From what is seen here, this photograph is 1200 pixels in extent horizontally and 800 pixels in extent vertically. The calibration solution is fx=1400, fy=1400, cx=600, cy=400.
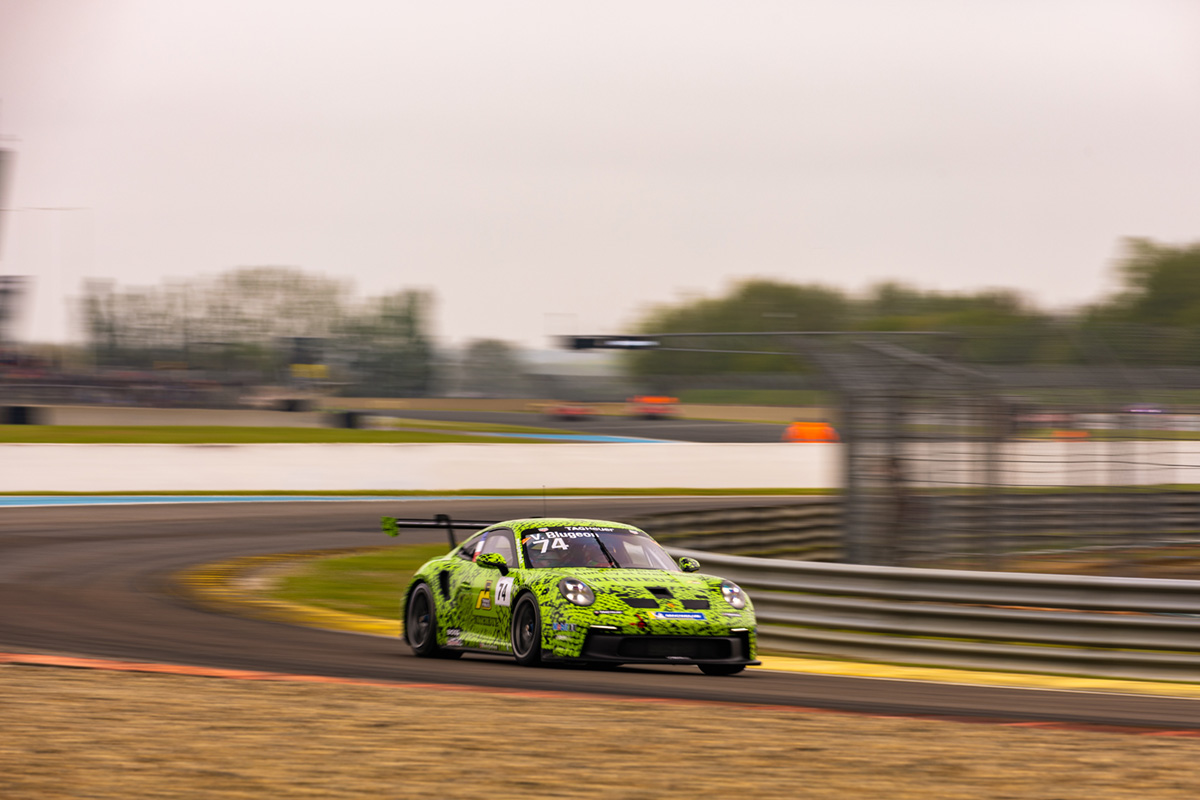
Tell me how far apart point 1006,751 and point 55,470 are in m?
21.5

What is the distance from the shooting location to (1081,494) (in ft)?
44.6

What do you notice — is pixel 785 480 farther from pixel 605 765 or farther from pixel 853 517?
pixel 605 765

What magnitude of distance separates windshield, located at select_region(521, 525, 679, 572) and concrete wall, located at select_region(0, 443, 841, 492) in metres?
16.0

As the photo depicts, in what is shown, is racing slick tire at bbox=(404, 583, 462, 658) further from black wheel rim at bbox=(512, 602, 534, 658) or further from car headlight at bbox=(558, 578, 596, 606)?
car headlight at bbox=(558, 578, 596, 606)

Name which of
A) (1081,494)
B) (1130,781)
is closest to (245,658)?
(1130,781)

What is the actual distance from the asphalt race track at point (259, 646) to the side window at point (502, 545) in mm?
752

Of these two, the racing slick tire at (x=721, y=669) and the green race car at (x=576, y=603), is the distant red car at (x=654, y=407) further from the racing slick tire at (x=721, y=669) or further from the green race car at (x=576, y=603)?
the racing slick tire at (x=721, y=669)

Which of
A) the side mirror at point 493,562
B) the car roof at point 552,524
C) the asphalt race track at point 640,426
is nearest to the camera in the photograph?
the side mirror at point 493,562

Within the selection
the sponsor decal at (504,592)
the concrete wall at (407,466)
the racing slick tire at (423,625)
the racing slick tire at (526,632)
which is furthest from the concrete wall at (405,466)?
the racing slick tire at (526,632)

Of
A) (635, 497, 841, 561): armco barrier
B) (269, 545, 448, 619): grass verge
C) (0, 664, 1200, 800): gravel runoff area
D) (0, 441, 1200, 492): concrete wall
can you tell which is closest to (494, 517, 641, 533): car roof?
(0, 664, 1200, 800): gravel runoff area

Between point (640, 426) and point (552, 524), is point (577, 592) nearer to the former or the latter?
point (552, 524)

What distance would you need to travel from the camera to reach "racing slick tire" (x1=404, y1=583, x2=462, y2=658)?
9.97 metres

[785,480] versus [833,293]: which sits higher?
[833,293]

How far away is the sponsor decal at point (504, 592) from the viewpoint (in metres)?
9.27
